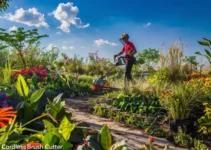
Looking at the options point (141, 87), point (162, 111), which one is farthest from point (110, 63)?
point (162, 111)

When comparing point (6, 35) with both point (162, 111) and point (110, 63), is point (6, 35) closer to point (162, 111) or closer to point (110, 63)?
point (110, 63)

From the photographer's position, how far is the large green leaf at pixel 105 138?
0.81m

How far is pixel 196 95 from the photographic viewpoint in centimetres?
495

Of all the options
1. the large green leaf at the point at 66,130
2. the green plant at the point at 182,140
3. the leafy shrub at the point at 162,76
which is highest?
the leafy shrub at the point at 162,76

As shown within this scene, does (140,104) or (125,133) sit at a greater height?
(140,104)

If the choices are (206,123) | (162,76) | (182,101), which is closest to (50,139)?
(206,123)

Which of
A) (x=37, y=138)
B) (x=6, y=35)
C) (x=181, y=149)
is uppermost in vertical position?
(x=6, y=35)

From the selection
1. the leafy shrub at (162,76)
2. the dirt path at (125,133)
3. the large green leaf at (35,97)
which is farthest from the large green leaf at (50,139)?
the leafy shrub at (162,76)

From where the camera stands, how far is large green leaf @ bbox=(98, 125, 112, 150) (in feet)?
2.67

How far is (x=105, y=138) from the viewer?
0.82 m

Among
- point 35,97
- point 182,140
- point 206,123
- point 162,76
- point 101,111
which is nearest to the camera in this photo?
point 35,97

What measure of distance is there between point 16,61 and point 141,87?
27.5 feet

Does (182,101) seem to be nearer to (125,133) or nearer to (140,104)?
(140,104)

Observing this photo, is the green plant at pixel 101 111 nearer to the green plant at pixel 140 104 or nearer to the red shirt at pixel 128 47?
the green plant at pixel 140 104
